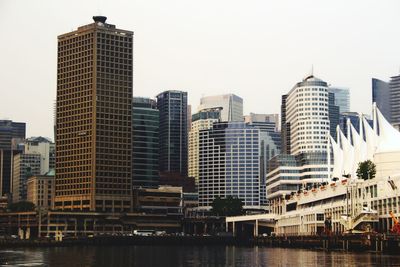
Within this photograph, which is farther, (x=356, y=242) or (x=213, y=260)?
(x=356, y=242)

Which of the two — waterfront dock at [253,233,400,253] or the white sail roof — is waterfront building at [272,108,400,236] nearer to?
the white sail roof

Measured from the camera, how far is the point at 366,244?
5394 inches

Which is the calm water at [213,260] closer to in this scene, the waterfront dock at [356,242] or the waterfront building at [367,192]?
the waterfront dock at [356,242]

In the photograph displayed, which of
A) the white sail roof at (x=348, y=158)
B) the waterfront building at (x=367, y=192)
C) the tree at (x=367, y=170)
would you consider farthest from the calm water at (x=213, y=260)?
the white sail roof at (x=348, y=158)

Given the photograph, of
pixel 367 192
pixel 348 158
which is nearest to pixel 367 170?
pixel 367 192

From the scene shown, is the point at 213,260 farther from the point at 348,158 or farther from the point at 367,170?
the point at 348,158

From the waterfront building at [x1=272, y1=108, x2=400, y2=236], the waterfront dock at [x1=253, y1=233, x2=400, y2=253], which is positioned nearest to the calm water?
the waterfront dock at [x1=253, y1=233, x2=400, y2=253]

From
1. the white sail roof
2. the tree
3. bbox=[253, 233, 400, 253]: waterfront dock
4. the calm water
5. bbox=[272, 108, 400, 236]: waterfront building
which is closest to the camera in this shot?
the calm water

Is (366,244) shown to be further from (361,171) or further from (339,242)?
(361,171)

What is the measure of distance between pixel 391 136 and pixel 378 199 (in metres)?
22.3

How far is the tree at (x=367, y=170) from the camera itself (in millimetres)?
164500

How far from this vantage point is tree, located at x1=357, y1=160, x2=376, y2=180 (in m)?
164

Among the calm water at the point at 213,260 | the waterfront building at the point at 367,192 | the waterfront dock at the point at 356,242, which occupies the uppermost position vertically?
the waterfront building at the point at 367,192

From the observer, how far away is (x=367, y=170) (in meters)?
165
